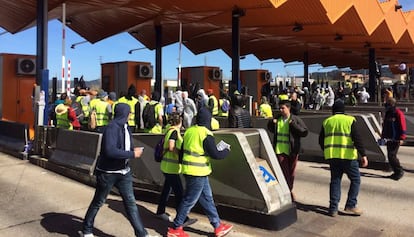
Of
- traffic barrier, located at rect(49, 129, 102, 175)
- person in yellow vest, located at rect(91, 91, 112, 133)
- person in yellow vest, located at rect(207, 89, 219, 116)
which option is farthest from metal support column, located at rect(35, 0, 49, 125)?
person in yellow vest, located at rect(207, 89, 219, 116)

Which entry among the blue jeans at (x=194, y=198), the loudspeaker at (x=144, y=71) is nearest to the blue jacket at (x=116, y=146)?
the blue jeans at (x=194, y=198)

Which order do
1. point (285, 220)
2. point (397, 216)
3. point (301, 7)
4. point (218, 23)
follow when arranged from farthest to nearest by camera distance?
1. point (218, 23)
2. point (301, 7)
3. point (397, 216)
4. point (285, 220)

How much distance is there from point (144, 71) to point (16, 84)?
673 cm

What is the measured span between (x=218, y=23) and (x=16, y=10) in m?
9.50

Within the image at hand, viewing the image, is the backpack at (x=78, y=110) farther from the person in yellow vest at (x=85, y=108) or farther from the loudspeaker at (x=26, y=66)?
the loudspeaker at (x=26, y=66)

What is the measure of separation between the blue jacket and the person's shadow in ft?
3.63

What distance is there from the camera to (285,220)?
18.8ft

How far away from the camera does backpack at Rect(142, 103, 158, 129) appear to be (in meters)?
9.36

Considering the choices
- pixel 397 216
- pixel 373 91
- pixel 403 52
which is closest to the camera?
pixel 397 216

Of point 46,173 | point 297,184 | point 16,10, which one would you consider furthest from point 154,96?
point 16,10

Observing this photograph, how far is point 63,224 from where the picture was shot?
5789 mm

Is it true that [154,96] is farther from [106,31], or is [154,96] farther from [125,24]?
[106,31]

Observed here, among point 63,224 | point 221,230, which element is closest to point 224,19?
point 63,224

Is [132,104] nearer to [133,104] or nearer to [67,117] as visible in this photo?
[133,104]
